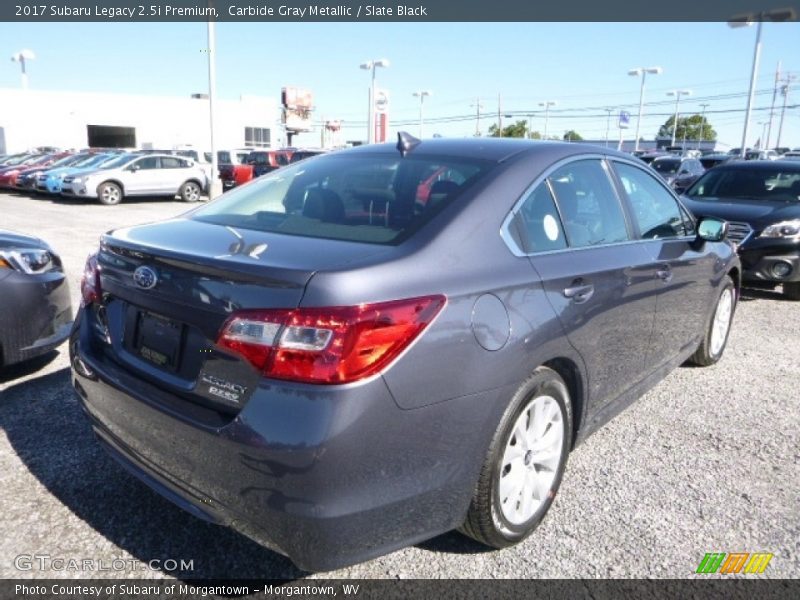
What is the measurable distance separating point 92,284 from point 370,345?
1.46 m

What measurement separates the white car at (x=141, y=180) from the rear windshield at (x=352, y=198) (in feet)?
58.5

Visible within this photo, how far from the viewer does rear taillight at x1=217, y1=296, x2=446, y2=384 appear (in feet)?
6.23

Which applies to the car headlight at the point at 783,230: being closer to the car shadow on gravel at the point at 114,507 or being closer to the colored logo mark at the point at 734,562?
the colored logo mark at the point at 734,562

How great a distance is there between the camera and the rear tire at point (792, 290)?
7.48 m

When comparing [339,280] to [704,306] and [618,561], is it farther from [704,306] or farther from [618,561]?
[704,306]

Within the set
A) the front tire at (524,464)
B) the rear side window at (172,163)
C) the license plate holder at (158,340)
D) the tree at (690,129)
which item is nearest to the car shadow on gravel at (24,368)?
the license plate holder at (158,340)

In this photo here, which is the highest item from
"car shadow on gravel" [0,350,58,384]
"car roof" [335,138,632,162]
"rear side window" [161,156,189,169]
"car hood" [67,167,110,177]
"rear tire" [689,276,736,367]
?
"car roof" [335,138,632,162]

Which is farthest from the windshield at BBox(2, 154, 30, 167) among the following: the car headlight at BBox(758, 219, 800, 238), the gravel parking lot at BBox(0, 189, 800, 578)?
the car headlight at BBox(758, 219, 800, 238)

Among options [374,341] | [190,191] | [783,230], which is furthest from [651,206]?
[190,191]

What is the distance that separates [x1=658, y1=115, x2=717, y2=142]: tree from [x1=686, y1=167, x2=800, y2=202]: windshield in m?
96.9

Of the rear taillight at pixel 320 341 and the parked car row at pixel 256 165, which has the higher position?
the rear taillight at pixel 320 341

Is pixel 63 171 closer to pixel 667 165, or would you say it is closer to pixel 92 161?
pixel 92 161

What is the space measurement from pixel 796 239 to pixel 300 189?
6091 millimetres

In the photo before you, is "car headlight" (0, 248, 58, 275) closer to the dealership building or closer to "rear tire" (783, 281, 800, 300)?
"rear tire" (783, 281, 800, 300)
